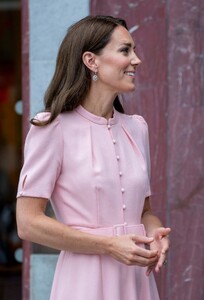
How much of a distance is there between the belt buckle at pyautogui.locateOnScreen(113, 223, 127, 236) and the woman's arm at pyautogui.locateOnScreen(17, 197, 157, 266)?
128mm

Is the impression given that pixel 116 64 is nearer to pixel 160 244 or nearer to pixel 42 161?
pixel 42 161

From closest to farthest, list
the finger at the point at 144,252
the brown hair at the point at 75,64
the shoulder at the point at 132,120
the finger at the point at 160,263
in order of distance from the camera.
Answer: the finger at the point at 144,252 → the finger at the point at 160,263 → the brown hair at the point at 75,64 → the shoulder at the point at 132,120

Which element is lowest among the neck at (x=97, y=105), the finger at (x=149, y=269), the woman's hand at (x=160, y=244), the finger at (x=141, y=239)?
the finger at (x=149, y=269)

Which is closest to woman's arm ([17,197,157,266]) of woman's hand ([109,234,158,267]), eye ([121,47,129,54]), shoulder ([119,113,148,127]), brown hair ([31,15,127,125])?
woman's hand ([109,234,158,267])

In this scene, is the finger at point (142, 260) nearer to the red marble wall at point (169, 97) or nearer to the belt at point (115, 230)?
the belt at point (115, 230)

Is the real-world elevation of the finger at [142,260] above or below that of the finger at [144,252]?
below

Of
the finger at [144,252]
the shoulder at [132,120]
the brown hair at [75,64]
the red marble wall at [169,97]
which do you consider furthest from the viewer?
the red marble wall at [169,97]

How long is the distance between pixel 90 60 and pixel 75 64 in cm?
6

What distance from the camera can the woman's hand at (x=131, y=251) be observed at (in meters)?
3.35

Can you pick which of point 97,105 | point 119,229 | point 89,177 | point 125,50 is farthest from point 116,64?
point 119,229

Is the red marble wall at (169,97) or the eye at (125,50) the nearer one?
the eye at (125,50)

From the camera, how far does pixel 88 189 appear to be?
352cm

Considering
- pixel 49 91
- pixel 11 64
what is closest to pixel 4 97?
pixel 11 64

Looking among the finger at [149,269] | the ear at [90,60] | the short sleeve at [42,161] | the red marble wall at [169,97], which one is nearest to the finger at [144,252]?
the finger at [149,269]
